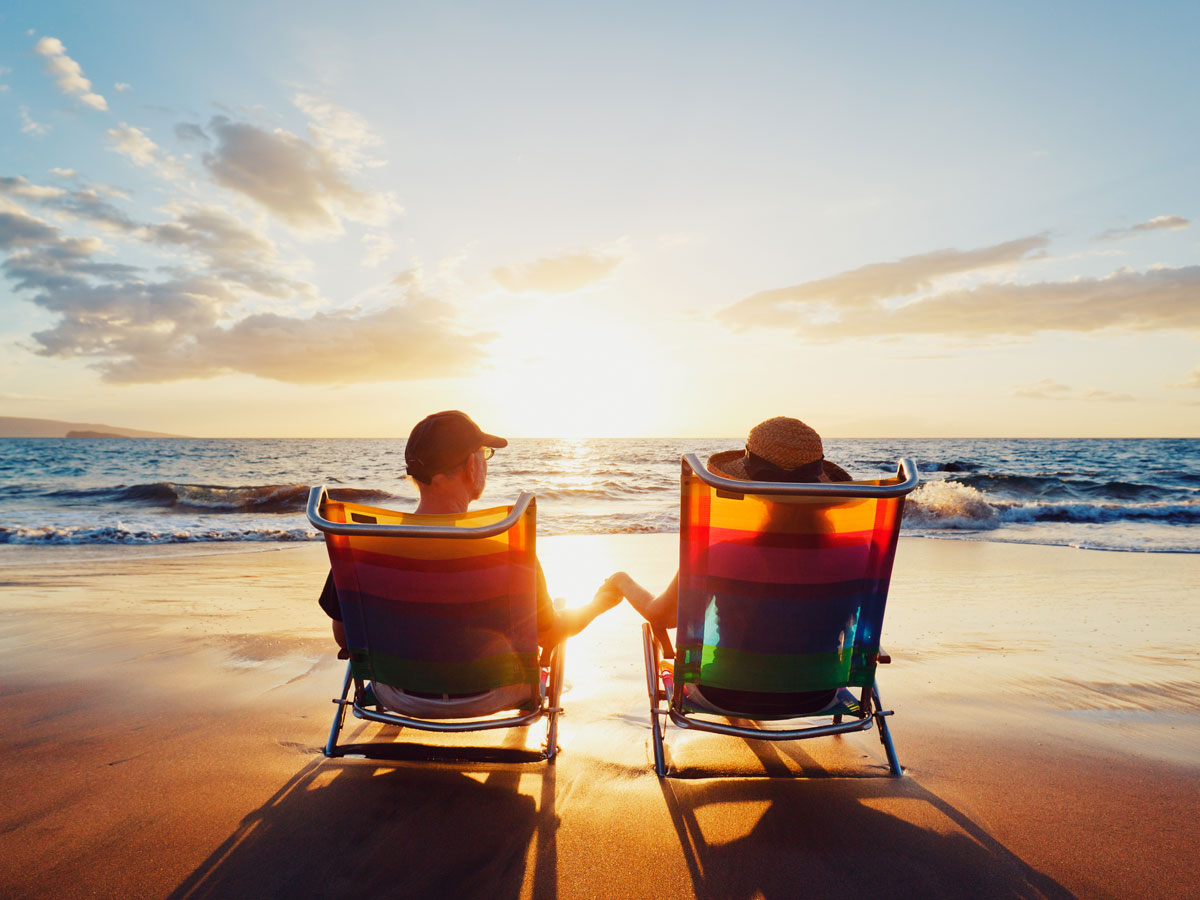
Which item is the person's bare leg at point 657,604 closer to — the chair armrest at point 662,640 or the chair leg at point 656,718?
the chair armrest at point 662,640

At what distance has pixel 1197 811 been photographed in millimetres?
2549

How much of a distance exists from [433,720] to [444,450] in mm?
1182

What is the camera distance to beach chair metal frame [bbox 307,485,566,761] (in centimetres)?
221

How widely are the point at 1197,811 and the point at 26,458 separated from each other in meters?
49.9

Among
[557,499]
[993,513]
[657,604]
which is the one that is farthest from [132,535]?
[993,513]

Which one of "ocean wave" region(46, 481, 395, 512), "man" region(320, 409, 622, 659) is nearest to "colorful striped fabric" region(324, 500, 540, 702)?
"man" region(320, 409, 622, 659)

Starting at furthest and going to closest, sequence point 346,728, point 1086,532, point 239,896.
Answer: point 1086,532, point 346,728, point 239,896

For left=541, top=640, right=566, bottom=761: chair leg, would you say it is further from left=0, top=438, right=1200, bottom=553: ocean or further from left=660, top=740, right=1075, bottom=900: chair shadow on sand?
left=0, top=438, right=1200, bottom=553: ocean

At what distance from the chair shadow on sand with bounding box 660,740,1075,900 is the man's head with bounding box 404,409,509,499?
5.44ft

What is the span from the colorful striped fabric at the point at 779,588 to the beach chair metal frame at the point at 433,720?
0.59m

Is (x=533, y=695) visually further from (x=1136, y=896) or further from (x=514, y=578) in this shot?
(x=1136, y=896)

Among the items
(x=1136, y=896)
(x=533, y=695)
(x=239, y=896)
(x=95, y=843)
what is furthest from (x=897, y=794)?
(x=95, y=843)

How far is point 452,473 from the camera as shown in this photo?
2.75 meters

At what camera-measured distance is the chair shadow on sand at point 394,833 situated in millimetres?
2076
